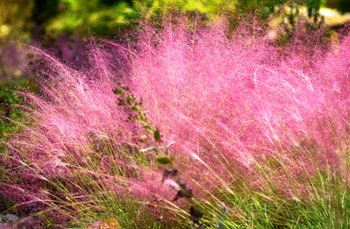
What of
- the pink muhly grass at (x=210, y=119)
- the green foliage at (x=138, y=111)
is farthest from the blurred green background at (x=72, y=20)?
the green foliage at (x=138, y=111)

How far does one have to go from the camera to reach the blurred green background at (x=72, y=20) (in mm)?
6297

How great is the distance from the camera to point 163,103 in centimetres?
362

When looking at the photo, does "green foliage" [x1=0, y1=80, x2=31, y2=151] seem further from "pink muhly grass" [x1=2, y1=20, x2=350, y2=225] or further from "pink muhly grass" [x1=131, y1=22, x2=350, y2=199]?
"pink muhly grass" [x1=131, y1=22, x2=350, y2=199]

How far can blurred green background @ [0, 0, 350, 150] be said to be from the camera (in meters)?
6.30

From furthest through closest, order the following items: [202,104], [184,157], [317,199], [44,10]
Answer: [44,10]
[202,104]
[184,157]
[317,199]

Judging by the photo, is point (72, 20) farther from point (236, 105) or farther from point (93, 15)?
point (236, 105)

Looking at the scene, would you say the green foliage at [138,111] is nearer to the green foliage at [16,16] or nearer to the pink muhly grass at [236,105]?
the pink muhly grass at [236,105]

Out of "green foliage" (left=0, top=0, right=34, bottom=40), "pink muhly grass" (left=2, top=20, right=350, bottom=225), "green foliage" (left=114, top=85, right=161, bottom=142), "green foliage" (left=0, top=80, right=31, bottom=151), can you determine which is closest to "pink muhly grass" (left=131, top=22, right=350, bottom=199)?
"pink muhly grass" (left=2, top=20, right=350, bottom=225)

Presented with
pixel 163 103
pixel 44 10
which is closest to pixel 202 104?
pixel 163 103

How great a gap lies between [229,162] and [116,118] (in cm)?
71

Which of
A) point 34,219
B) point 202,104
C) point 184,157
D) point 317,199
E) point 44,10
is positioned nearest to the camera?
point 317,199

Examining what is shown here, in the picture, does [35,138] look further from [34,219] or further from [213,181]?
[213,181]

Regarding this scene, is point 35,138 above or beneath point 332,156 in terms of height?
beneath

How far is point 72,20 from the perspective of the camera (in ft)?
26.0
